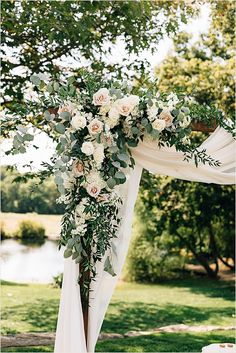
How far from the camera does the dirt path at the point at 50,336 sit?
590 cm

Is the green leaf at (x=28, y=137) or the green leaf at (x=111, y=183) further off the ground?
the green leaf at (x=28, y=137)

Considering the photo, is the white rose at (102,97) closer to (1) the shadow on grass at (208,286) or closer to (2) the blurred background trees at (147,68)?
(2) the blurred background trees at (147,68)

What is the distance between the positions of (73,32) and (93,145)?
2.12 meters

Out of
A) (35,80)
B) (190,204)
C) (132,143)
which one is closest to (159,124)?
(132,143)

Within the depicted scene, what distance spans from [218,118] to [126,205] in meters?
0.87

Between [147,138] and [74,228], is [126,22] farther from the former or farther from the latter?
[74,228]

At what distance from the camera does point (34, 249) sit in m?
11.6

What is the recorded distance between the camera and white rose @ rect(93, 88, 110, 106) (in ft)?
10.7

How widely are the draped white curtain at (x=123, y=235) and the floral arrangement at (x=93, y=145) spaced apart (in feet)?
0.21

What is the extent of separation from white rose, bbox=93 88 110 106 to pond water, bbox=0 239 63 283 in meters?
8.45

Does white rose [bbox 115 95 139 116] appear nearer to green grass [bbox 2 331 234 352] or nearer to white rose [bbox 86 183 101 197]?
white rose [bbox 86 183 101 197]

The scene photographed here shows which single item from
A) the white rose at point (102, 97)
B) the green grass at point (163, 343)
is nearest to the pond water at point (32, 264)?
the green grass at point (163, 343)

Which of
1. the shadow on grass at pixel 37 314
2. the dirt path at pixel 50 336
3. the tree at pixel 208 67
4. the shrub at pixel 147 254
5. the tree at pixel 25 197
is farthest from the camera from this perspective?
the shrub at pixel 147 254

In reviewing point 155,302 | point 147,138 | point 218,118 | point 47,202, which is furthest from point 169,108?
point 47,202
